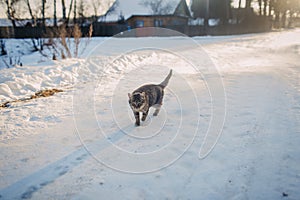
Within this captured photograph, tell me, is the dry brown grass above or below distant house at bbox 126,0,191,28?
below

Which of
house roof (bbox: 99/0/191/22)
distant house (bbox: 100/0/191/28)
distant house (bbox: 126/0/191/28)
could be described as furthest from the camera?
house roof (bbox: 99/0/191/22)

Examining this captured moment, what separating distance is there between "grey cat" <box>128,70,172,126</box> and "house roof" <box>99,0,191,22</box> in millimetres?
35888

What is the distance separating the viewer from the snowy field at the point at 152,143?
2541 mm

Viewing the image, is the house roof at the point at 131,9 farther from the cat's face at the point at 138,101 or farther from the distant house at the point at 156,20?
the cat's face at the point at 138,101

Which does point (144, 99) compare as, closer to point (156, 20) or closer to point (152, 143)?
point (152, 143)

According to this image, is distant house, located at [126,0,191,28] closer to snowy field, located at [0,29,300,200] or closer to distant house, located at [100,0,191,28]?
distant house, located at [100,0,191,28]

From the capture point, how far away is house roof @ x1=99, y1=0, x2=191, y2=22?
1512 inches

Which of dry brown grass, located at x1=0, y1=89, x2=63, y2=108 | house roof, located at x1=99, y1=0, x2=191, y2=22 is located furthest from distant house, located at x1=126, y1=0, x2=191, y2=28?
dry brown grass, located at x1=0, y1=89, x2=63, y2=108

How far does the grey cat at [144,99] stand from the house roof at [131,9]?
3589 centimetres

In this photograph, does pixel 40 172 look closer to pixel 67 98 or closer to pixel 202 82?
pixel 67 98

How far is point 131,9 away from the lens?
3931cm

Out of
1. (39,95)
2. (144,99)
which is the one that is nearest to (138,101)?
(144,99)

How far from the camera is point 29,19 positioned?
88.3 ft

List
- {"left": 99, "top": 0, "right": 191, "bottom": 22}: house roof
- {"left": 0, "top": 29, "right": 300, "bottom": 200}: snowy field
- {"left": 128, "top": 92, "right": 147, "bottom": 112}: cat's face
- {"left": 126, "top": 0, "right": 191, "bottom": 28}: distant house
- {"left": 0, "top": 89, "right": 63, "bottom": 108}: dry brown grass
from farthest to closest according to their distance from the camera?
{"left": 99, "top": 0, "right": 191, "bottom": 22}: house roof → {"left": 126, "top": 0, "right": 191, "bottom": 28}: distant house → {"left": 0, "top": 89, "right": 63, "bottom": 108}: dry brown grass → {"left": 128, "top": 92, "right": 147, "bottom": 112}: cat's face → {"left": 0, "top": 29, "right": 300, "bottom": 200}: snowy field
